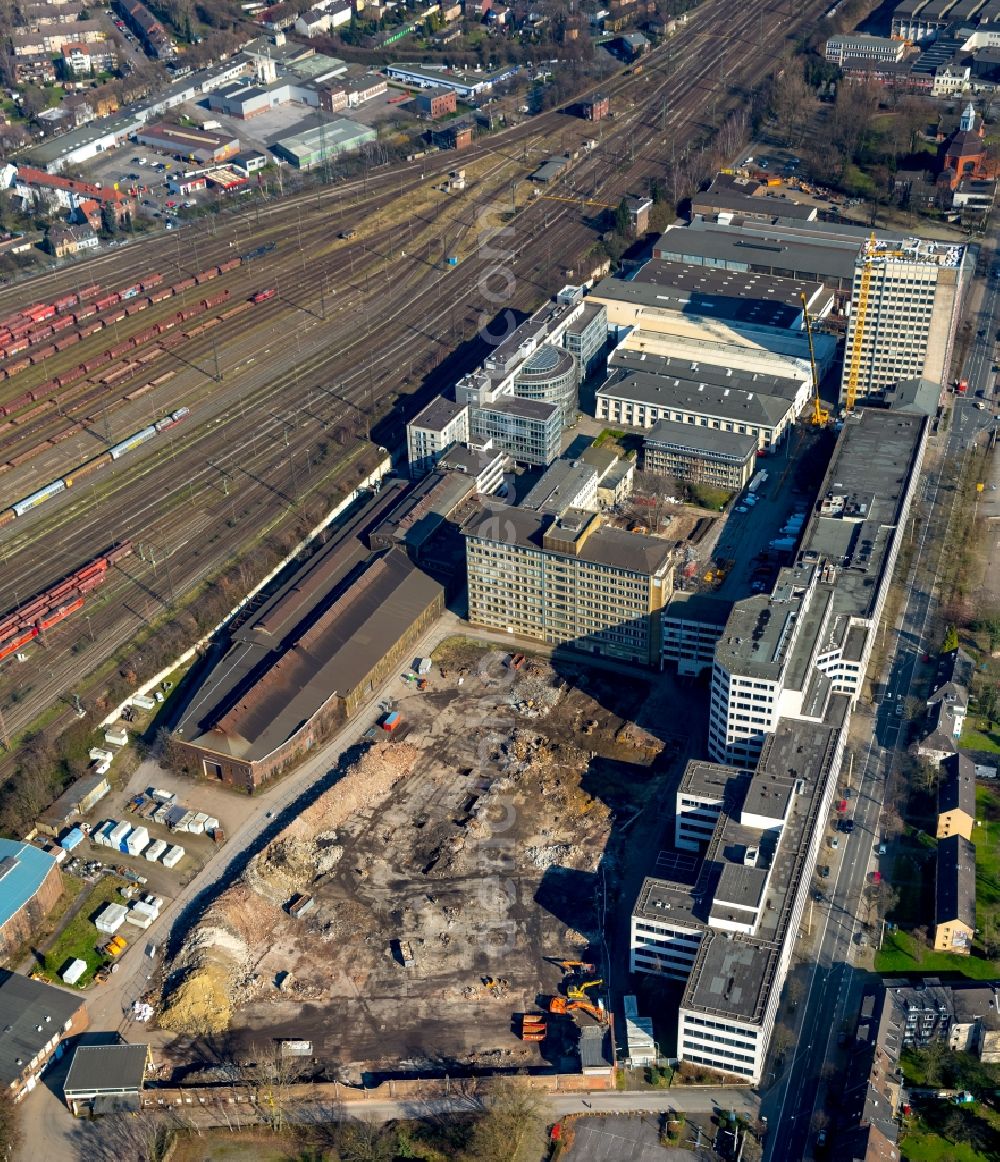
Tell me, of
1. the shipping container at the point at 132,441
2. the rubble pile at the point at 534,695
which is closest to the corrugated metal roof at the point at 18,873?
the rubble pile at the point at 534,695

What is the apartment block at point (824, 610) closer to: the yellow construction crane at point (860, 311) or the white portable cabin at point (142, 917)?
the yellow construction crane at point (860, 311)

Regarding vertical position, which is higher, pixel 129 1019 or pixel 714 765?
pixel 714 765

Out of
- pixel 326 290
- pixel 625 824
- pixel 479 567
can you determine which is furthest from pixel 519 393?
pixel 625 824

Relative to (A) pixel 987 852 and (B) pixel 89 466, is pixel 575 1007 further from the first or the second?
(B) pixel 89 466

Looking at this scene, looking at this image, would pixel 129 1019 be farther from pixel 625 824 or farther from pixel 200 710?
pixel 625 824

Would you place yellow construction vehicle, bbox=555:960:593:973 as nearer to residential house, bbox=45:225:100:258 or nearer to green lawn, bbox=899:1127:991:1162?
green lawn, bbox=899:1127:991:1162

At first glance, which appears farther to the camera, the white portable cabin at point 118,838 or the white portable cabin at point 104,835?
the white portable cabin at point 104,835

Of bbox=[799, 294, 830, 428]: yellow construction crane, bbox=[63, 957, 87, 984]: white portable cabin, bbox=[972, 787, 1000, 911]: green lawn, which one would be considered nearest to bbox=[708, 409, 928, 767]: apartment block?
bbox=[799, 294, 830, 428]: yellow construction crane
